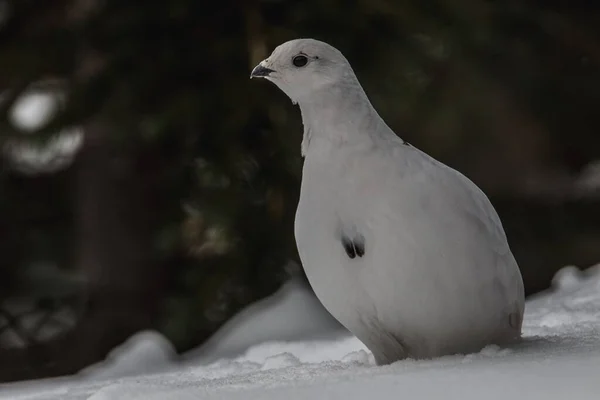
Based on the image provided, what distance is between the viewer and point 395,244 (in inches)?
44.6

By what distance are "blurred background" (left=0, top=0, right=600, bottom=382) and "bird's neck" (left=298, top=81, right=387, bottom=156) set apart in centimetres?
105

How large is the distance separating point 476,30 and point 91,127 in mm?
1085

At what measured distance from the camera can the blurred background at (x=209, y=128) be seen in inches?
93.7

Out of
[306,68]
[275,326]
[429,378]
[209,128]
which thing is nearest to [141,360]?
[275,326]

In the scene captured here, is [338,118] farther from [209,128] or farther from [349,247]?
[209,128]

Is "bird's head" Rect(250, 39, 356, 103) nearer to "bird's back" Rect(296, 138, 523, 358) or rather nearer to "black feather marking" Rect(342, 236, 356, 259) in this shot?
"bird's back" Rect(296, 138, 523, 358)

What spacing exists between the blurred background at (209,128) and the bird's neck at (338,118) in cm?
105

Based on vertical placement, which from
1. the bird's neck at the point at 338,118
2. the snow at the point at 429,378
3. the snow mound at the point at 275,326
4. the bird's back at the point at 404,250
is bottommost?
the snow mound at the point at 275,326

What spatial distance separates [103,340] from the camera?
9.67 feet

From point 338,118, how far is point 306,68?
9cm

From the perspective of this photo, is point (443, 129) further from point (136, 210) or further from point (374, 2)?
point (136, 210)

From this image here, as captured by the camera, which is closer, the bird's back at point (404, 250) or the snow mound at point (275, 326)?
the bird's back at point (404, 250)

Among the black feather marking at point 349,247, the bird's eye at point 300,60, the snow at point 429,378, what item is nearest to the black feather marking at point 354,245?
the black feather marking at point 349,247

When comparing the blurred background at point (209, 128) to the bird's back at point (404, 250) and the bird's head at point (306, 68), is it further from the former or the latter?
the bird's back at point (404, 250)
